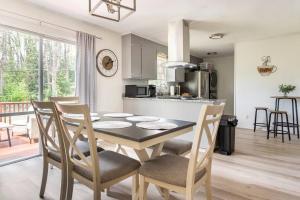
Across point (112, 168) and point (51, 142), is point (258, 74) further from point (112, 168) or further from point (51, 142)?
point (51, 142)

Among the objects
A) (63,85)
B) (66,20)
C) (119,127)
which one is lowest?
(119,127)

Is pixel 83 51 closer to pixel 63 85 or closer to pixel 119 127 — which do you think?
pixel 63 85

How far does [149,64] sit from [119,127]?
3.33m

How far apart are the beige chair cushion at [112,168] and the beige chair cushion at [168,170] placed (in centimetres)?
11

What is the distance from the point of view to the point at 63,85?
11.3ft

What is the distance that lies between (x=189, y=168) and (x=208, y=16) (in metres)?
2.85

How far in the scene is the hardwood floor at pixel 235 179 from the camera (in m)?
1.95

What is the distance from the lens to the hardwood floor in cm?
195

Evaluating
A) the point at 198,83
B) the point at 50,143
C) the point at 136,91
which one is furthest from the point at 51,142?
the point at 198,83

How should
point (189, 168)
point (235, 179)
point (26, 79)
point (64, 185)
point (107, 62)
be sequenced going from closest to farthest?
1. point (189, 168)
2. point (64, 185)
3. point (235, 179)
4. point (26, 79)
5. point (107, 62)

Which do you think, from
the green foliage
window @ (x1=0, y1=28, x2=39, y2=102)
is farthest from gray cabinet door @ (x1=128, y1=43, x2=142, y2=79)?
the green foliage

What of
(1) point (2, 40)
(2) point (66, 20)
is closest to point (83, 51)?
(2) point (66, 20)

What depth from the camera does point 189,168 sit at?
1264 mm

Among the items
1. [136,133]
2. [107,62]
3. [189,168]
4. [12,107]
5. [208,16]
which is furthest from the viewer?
[107,62]
